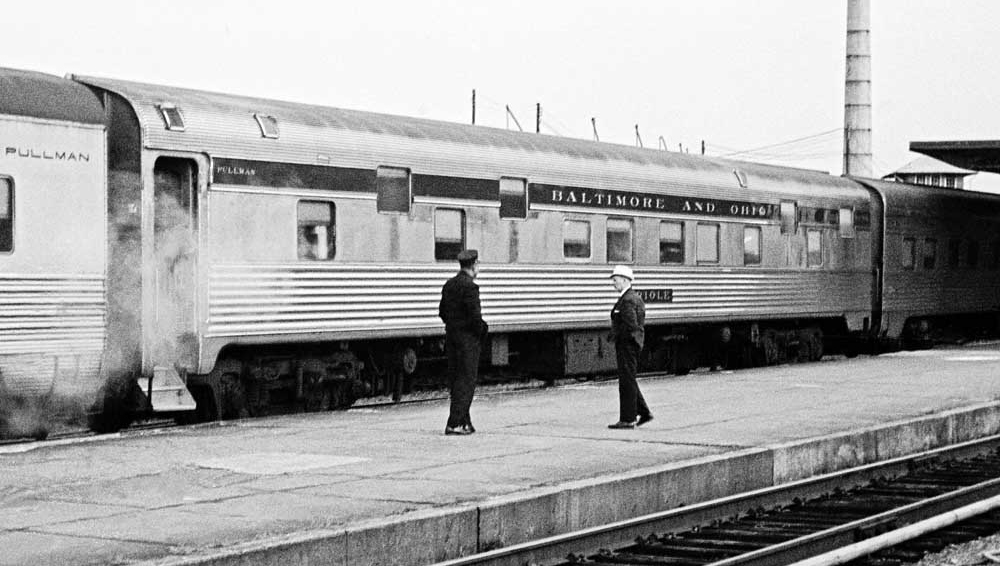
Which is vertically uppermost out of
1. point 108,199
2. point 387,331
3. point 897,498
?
point 108,199

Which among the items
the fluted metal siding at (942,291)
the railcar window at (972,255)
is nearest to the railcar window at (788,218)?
the fluted metal siding at (942,291)

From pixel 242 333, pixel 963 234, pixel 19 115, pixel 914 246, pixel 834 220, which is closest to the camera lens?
pixel 19 115

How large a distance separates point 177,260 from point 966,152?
19901mm

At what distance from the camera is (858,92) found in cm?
5069

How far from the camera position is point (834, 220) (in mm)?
26938

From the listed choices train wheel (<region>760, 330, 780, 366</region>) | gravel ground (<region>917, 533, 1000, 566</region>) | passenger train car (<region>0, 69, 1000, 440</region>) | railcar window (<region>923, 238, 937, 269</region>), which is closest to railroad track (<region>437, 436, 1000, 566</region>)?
gravel ground (<region>917, 533, 1000, 566</region>)

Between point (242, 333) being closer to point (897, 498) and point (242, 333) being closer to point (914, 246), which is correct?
point (897, 498)

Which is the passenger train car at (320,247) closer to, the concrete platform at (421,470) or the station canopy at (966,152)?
the concrete platform at (421,470)

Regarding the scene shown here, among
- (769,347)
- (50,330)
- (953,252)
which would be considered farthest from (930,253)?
(50,330)

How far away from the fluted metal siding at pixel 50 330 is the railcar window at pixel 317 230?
2635 mm

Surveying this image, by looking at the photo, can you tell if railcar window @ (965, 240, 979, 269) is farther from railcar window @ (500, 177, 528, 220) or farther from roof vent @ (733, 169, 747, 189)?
railcar window @ (500, 177, 528, 220)

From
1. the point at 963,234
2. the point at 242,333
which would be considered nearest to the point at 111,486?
the point at 242,333

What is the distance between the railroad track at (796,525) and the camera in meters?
9.40

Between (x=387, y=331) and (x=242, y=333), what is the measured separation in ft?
7.38
